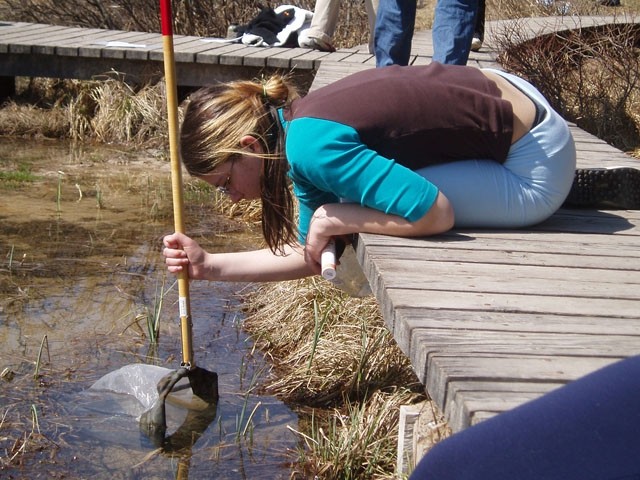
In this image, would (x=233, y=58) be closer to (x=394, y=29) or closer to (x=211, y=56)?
(x=211, y=56)

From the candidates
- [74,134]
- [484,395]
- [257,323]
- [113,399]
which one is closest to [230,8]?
[74,134]

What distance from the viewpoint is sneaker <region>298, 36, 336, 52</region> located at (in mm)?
8078

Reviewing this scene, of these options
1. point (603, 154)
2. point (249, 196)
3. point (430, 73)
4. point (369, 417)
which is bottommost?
point (369, 417)

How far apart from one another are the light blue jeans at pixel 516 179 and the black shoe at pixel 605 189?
0.36m

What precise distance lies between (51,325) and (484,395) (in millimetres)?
2987

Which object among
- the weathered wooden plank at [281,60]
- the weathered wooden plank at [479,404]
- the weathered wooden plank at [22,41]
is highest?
the weathered wooden plank at [479,404]

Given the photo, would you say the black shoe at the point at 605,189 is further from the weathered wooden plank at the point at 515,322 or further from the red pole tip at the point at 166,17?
the red pole tip at the point at 166,17

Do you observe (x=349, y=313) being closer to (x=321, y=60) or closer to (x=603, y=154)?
(x=603, y=154)

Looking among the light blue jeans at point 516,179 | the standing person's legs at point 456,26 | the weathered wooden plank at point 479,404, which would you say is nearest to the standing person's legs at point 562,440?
the weathered wooden plank at point 479,404

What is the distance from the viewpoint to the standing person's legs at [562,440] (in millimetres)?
1247

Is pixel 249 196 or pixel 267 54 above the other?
pixel 249 196

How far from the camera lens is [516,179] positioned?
2971 mm

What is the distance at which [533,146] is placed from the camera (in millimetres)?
2959

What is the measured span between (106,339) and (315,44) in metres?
4.41
